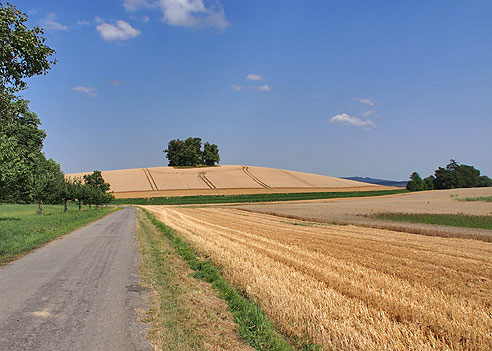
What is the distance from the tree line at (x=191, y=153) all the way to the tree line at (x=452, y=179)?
77.8 meters

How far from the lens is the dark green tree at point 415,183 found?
Result: 119 m

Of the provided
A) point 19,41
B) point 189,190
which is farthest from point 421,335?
point 189,190

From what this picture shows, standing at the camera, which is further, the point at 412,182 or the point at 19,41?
the point at 412,182

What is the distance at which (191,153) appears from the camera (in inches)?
5694

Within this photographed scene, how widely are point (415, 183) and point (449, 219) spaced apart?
335 ft

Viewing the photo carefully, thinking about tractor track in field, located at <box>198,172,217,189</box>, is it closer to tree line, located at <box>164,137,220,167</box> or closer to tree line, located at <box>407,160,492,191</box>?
tree line, located at <box>164,137,220,167</box>

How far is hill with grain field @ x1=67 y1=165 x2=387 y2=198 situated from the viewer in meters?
91.8

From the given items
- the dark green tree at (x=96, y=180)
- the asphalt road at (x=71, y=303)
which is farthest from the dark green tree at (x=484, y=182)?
the asphalt road at (x=71, y=303)

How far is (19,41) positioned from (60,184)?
45.8 m

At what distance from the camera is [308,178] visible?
117 m

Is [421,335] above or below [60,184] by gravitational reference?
below

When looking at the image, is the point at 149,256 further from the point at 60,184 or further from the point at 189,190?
the point at 189,190

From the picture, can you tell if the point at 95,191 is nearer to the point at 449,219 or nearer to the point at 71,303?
the point at 449,219

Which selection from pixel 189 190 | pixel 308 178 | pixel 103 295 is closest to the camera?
pixel 103 295
